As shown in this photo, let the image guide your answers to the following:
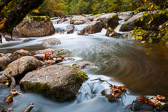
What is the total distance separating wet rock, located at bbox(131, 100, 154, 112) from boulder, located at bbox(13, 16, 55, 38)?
12.7m

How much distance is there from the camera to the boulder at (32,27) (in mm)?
13500

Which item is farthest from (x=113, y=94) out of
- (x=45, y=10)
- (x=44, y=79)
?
(x=45, y=10)

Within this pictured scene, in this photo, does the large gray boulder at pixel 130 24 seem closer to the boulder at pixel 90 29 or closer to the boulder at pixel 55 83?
the boulder at pixel 90 29

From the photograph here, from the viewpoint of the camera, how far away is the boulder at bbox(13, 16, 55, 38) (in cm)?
1350

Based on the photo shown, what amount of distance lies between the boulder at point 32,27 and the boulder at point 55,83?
10742 mm

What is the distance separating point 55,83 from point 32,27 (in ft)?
38.3

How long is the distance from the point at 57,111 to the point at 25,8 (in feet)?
8.23

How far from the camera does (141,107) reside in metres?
2.79

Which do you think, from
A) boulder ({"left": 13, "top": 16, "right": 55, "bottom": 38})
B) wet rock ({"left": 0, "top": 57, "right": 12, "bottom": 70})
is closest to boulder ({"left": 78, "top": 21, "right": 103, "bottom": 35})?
boulder ({"left": 13, "top": 16, "right": 55, "bottom": 38})

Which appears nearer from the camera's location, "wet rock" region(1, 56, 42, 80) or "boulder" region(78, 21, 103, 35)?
"wet rock" region(1, 56, 42, 80)

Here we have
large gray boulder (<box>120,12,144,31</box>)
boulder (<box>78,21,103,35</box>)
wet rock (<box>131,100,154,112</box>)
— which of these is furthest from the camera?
boulder (<box>78,21,103,35</box>)

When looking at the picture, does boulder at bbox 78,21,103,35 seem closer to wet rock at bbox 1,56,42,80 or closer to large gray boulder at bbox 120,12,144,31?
large gray boulder at bbox 120,12,144,31

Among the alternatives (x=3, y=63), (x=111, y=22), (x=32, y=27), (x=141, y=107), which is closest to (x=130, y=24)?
(x=111, y=22)

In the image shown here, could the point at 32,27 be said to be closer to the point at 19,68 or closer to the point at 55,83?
the point at 19,68
